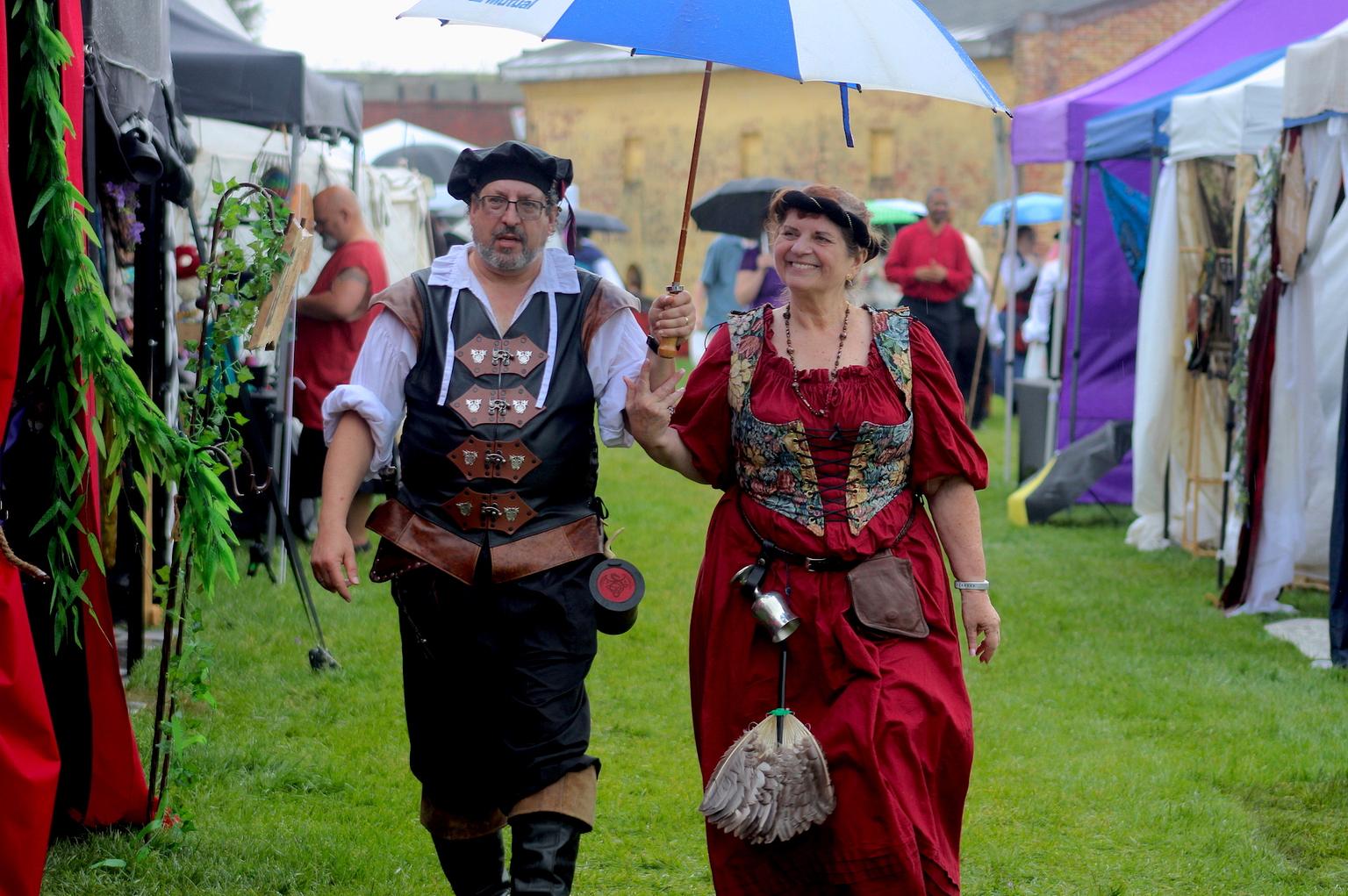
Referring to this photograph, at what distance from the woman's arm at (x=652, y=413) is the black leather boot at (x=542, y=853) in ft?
2.70

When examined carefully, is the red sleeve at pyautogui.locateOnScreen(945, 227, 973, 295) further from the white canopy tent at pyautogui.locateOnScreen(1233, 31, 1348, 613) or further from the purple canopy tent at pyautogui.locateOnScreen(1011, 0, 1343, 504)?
the white canopy tent at pyautogui.locateOnScreen(1233, 31, 1348, 613)

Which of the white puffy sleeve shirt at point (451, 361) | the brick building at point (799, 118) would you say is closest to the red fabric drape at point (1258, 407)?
the white puffy sleeve shirt at point (451, 361)

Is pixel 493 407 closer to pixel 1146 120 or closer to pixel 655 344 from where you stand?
pixel 655 344

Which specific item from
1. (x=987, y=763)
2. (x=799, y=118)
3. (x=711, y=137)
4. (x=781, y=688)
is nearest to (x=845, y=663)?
(x=781, y=688)

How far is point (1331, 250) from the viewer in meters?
7.43

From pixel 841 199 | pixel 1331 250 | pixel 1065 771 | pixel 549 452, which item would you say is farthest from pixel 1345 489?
pixel 549 452

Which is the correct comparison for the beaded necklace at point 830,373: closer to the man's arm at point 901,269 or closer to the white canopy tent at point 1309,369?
the white canopy tent at point 1309,369

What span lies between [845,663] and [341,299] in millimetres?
5130

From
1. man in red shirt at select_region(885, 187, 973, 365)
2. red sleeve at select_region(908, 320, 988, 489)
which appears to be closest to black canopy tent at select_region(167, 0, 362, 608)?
red sleeve at select_region(908, 320, 988, 489)

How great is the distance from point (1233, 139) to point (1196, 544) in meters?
2.49

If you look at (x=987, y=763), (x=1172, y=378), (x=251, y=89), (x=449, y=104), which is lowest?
(x=987, y=763)

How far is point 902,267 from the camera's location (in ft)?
46.5

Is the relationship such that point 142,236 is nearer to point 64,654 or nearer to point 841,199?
point 64,654

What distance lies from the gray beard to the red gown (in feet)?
1.54
